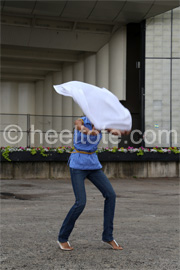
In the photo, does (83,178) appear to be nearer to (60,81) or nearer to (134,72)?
(134,72)

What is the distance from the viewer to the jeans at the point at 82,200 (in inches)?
248

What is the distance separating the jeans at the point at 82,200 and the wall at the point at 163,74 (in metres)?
14.4

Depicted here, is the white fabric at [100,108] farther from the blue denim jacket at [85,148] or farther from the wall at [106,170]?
the wall at [106,170]

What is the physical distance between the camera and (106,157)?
17.8 metres

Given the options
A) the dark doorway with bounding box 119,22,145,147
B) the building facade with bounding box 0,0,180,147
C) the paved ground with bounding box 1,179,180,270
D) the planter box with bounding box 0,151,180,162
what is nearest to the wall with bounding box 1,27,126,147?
the building facade with bounding box 0,0,180,147

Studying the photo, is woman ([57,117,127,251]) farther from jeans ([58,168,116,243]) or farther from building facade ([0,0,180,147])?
building facade ([0,0,180,147])

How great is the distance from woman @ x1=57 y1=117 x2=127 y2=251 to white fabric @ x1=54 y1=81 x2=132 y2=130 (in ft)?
1.51

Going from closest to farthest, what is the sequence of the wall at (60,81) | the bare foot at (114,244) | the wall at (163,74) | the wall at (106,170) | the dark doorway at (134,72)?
1. the bare foot at (114,244)
2. the wall at (106,170)
3. the wall at (163,74)
4. the wall at (60,81)
5. the dark doorway at (134,72)

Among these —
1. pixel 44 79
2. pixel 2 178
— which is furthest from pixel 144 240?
pixel 44 79

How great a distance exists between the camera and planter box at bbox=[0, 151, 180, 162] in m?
16.8

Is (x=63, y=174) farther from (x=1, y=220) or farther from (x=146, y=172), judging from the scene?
(x=1, y=220)

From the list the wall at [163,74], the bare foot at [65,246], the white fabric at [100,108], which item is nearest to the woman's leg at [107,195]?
the bare foot at [65,246]

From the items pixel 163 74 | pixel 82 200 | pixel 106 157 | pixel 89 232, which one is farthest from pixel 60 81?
pixel 82 200

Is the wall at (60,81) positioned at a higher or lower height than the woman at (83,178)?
higher
